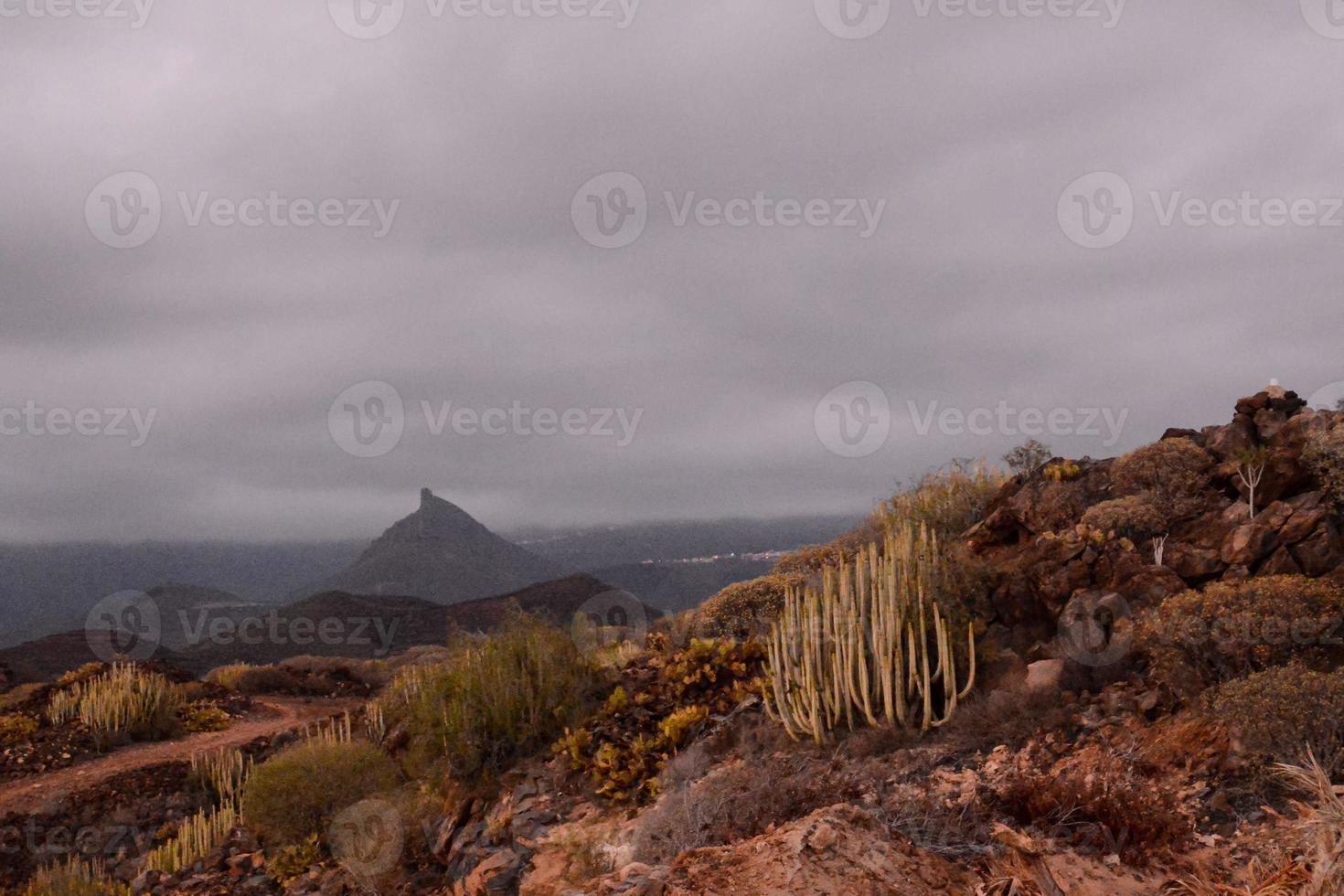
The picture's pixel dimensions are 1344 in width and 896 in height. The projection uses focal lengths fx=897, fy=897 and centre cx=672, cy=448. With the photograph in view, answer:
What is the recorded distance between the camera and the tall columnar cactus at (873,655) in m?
9.83

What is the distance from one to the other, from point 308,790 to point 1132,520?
12.4 metres

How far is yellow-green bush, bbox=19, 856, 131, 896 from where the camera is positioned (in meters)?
13.5

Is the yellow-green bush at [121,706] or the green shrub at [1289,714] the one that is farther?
the yellow-green bush at [121,706]

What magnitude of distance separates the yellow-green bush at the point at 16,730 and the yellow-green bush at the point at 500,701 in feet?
46.6

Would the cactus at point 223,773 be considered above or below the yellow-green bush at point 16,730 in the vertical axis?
below

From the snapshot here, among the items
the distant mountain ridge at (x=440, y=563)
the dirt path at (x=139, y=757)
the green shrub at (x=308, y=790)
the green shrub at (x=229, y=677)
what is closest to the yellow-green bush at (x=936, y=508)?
the green shrub at (x=308, y=790)

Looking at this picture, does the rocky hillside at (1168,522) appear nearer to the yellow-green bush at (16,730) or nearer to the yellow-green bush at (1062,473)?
the yellow-green bush at (1062,473)

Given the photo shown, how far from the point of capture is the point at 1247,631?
27.2 ft

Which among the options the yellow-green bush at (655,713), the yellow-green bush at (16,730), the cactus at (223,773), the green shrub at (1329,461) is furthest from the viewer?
the yellow-green bush at (16,730)

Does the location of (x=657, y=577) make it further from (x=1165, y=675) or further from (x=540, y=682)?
(x=1165, y=675)

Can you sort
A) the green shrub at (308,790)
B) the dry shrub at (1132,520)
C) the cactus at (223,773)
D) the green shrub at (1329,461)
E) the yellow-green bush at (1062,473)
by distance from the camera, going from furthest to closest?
the cactus at (223,773)
the green shrub at (308,790)
the yellow-green bush at (1062,473)
the dry shrub at (1132,520)
the green shrub at (1329,461)

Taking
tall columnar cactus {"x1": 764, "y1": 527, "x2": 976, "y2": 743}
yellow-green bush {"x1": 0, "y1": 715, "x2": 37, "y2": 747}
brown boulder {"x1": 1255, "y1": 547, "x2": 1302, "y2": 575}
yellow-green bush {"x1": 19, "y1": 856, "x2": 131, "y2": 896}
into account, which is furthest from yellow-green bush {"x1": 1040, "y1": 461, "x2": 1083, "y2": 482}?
yellow-green bush {"x1": 0, "y1": 715, "x2": 37, "y2": 747}

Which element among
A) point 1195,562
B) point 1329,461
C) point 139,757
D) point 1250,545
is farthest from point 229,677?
point 1329,461

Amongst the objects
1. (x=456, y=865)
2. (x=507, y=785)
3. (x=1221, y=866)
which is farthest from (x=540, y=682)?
(x=1221, y=866)
